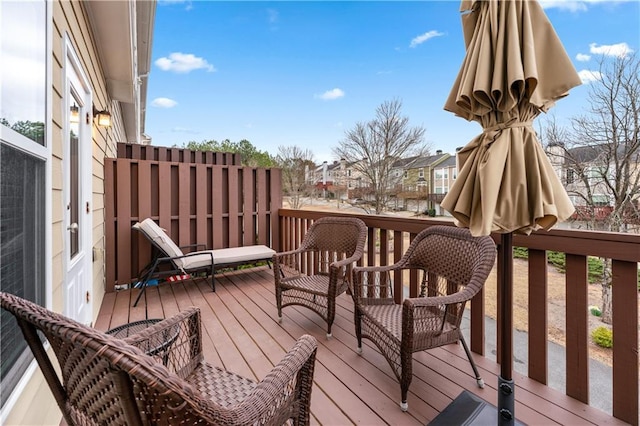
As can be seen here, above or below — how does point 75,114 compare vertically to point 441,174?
below

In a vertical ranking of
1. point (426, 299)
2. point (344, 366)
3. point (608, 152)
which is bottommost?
point (344, 366)

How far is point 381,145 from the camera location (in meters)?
13.9

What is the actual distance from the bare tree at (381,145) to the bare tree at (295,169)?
7.89ft

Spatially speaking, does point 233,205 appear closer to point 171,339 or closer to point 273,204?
point 273,204

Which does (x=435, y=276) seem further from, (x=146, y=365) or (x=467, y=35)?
(x=146, y=365)

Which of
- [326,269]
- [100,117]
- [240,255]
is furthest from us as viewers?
[240,255]

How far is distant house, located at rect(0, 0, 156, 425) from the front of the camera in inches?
45.4

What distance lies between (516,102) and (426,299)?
1110 mm

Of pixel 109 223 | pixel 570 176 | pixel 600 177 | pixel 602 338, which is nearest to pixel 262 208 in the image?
pixel 109 223

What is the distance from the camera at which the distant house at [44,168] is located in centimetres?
115

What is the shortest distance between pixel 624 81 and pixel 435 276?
8250mm

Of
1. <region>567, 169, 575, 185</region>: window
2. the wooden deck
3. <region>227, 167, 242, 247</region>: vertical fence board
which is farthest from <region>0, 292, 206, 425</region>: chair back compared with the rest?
<region>567, 169, 575, 185</region>: window

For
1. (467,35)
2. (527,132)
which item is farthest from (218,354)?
(467,35)

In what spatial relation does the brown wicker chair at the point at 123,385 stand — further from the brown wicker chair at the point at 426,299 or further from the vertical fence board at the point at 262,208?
the vertical fence board at the point at 262,208
